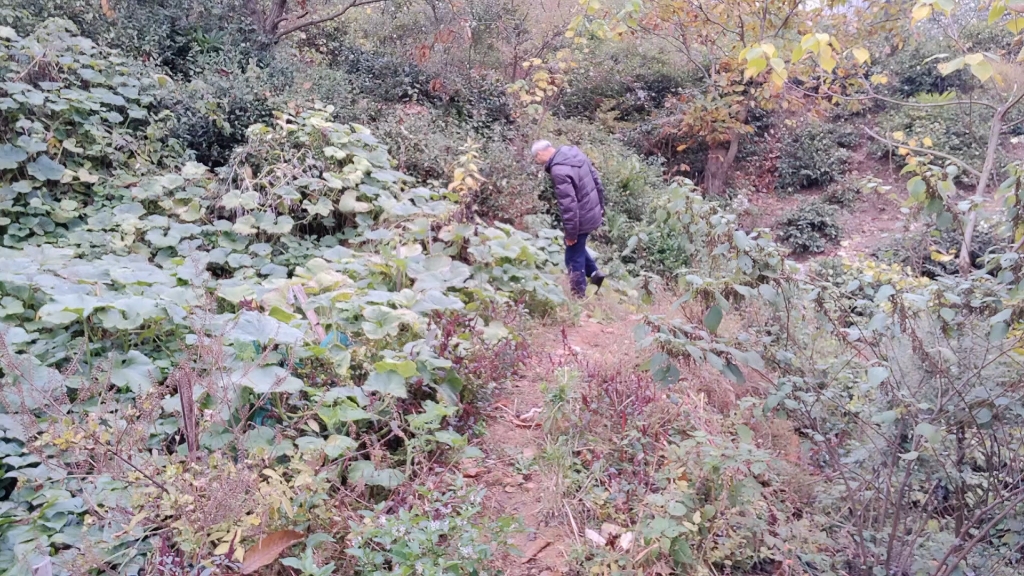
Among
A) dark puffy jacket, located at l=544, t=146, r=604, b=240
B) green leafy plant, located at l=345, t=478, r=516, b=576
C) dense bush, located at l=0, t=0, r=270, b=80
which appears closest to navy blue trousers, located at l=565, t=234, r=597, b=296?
dark puffy jacket, located at l=544, t=146, r=604, b=240

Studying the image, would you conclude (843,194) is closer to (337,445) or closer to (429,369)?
(429,369)

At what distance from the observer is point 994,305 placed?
2586 millimetres

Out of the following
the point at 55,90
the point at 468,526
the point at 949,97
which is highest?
the point at 949,97

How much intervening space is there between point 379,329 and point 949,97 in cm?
367

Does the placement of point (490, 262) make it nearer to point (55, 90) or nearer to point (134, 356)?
point (134, 356)

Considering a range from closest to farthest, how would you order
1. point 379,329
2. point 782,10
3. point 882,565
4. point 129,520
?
point 129,520 < point 882,565 < point 379,329 < point 782,10

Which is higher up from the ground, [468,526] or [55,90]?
[55,90]

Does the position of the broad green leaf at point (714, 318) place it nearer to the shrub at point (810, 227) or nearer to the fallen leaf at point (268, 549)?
the fallen leaf at point (268, 549)

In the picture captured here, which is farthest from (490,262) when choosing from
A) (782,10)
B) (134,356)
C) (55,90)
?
(782,10)

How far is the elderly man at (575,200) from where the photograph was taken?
6.20 metres

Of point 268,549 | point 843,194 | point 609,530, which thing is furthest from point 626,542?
point 843,194

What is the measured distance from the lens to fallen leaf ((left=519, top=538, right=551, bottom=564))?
2842 millimetres

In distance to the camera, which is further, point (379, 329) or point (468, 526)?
point (379, 329)

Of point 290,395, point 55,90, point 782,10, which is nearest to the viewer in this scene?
point 290,395
